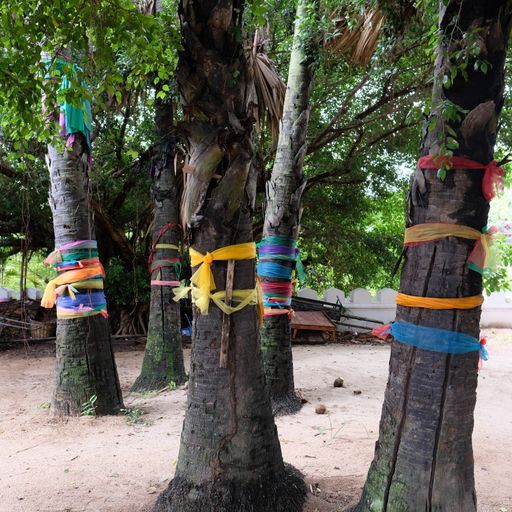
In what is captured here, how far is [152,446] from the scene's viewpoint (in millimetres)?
4539

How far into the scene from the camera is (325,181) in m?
12.7

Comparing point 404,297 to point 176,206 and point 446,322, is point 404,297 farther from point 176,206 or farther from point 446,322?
point 176,206

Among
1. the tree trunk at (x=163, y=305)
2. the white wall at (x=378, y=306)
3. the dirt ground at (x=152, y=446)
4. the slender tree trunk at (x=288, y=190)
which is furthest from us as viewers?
the white wall at (x=378, y=306)

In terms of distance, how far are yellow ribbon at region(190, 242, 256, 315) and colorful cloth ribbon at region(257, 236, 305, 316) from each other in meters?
2.62

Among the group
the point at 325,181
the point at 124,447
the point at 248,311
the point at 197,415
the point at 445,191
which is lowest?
the point at 124,447

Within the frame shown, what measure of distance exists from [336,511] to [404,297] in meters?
1.47

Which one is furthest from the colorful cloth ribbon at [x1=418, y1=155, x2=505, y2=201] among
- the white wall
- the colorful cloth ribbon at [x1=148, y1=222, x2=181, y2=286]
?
the white wall

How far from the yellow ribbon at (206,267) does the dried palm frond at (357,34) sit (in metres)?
3.59

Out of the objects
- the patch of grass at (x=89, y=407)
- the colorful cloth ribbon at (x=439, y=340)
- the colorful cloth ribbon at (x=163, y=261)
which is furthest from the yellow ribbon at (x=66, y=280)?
the colorful cloth ribbon at (x=439, y=340)

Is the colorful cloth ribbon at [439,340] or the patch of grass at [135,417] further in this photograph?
the patch of grass at [135,417]

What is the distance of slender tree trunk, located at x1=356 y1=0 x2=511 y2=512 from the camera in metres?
2.43

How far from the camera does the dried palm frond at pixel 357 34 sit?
5.59 m

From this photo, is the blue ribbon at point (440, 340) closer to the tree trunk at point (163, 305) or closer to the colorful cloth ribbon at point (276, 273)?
the colorful cloth ribbon at point (276, 273)

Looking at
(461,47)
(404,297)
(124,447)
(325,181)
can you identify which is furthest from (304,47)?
(325,181)
